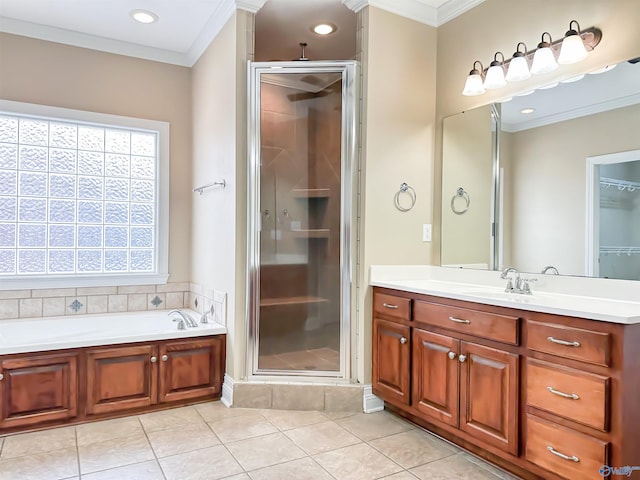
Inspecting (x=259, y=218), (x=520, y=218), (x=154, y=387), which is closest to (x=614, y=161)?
(x=520, y=218)

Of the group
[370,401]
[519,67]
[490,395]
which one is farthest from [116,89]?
[490,395]

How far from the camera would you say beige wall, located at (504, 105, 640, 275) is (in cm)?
222

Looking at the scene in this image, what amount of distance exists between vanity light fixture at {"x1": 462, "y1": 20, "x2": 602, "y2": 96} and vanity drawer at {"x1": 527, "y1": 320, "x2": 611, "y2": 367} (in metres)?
1.37

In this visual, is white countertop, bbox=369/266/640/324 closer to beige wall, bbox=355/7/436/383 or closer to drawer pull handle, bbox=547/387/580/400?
beige wall, bbox=355/7/436/383

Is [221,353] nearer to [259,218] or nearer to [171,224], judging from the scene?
[259,218]

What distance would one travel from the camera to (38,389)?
259 cm

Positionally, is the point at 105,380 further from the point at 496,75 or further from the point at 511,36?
the point at 511,36

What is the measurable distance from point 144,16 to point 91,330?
7.77ft

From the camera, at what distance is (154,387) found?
9.52 ft

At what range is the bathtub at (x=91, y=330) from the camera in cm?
268

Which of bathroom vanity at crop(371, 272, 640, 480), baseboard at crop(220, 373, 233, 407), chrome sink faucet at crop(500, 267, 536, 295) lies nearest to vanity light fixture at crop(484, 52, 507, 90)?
chrome sink faucet at crop(500, 267, 536, 295)

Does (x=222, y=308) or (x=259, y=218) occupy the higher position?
(x=259, y=218)

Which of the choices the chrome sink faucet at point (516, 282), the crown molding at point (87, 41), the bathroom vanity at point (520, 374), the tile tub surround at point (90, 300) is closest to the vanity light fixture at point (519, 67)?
the chrome sink faucet at point (516, 282)

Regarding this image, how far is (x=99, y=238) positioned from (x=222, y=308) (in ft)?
4.39
